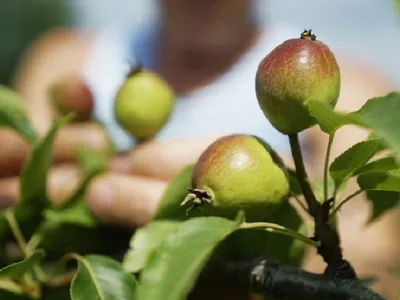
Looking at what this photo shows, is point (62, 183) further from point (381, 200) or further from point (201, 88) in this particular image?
→ point (201, 88)

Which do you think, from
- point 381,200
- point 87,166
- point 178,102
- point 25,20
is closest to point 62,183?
point 87,166

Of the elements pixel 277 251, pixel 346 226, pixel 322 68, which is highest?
pixel 322 68

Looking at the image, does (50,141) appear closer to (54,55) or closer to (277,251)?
(277,251)

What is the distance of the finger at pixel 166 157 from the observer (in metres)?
0.75

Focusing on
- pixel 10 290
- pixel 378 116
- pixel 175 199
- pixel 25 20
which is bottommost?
pixel 10 290

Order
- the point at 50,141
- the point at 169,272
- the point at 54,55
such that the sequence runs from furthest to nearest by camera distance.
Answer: the point at 54,55, the point at 50,141, the point at 169,272

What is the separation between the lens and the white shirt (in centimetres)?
152

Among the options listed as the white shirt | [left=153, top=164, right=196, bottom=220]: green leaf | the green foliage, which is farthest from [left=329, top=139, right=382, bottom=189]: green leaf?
the white shirt

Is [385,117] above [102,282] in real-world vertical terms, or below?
above

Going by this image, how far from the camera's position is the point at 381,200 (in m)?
0.58

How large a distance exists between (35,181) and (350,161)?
0.34 meters

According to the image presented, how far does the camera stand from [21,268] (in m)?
0.52

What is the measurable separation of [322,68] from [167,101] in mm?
311

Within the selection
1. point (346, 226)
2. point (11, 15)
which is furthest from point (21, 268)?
point (11, 15)
